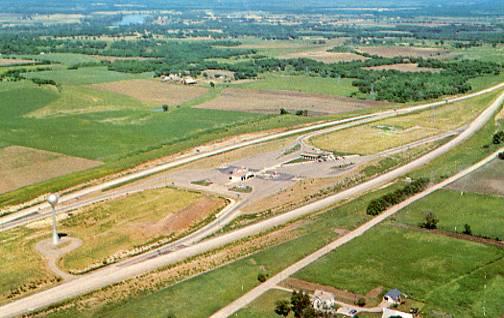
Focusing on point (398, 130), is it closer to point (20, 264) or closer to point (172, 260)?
point (172, 260)

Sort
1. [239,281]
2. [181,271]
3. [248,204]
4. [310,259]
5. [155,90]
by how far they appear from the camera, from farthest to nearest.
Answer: [155,90] → [248,204] → [310,259] → [181,271] → [239,281]

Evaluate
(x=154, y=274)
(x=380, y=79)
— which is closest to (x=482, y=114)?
(x=380, y=79)

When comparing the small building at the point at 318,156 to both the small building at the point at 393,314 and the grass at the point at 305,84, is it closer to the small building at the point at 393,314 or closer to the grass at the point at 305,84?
the small building at the point at 393,314

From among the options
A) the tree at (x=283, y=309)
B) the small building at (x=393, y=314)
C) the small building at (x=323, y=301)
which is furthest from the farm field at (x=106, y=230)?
the small building at (x=393, y=314)

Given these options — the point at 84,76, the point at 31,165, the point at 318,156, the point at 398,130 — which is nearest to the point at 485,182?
the point at 318,156

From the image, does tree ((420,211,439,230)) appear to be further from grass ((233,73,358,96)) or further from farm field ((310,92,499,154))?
grass ((233,73,358,96))

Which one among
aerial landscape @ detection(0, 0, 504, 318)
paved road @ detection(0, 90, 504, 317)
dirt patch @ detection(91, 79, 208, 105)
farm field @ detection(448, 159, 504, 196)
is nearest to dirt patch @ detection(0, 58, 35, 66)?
aerial landscape @ detection(0, 0, 504, 318)

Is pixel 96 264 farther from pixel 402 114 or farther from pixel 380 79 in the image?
pixel 380 79
